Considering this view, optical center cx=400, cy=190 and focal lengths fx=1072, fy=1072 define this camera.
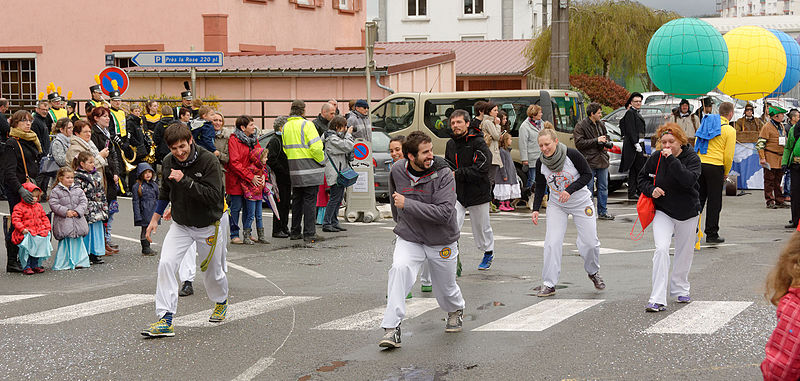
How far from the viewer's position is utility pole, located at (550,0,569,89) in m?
24.7

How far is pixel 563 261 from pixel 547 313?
3.62 metres

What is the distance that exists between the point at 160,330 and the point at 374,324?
1.76 m

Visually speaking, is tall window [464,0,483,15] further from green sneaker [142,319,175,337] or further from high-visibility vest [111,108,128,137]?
green sneaker [142,319,175,337]

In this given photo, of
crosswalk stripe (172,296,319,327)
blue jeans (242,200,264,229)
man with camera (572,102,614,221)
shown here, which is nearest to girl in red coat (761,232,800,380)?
crosswalk stripe (172,296,319,327)

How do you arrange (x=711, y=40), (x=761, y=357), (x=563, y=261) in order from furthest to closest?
(x=711, y=40) < (x=563, y=261) < (x=761, y=357)

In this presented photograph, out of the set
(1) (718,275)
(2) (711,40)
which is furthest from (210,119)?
(2) (711,40)

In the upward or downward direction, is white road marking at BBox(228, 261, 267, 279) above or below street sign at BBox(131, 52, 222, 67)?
below

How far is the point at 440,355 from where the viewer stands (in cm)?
783

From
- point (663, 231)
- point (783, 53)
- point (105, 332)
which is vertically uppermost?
point (783, 53)

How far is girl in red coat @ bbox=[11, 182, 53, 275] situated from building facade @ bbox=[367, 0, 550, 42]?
5362 cm

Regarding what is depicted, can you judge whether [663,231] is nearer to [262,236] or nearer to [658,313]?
[658,313]

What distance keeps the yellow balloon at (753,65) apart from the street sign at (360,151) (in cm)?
873

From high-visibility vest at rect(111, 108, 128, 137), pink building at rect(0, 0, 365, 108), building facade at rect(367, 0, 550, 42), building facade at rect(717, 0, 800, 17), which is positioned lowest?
high-visibility vest at rect(111, 108, 128, 137)

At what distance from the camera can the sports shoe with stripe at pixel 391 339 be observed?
26.2ft
